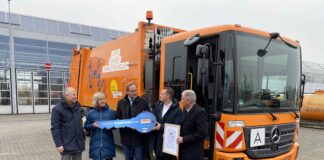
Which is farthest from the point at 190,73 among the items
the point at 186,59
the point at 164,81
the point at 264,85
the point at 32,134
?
the point at 32,134

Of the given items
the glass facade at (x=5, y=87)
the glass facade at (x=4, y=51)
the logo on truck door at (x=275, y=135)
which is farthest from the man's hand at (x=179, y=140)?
the glass facade at (x=4, y=51)

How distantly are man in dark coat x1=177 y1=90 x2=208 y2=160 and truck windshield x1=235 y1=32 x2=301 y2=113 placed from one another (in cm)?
71

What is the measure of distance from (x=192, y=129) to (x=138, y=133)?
39.8 inches

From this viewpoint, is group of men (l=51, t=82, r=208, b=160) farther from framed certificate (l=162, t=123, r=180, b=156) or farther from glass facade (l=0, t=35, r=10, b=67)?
glass facade (l=0, t=35, r=10, b=67)

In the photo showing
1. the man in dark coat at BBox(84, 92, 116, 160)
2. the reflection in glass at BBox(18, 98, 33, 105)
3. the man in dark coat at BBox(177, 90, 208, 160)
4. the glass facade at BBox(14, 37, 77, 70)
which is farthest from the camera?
the glass facade at BBox(14, 37, 77, 70)

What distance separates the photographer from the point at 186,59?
4.50m

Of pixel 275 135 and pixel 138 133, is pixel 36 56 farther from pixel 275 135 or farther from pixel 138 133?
pixel 275 135

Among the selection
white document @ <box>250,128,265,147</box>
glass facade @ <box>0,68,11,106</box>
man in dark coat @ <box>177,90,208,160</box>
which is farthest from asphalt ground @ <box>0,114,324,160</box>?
glass facade @ <box>0,68,11,106</box>

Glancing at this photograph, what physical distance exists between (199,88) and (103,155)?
178 centimetres

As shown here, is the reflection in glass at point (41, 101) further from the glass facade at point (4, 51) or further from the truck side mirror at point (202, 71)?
the truck side mirror at point (202, 71)

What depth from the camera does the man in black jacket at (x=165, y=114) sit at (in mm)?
3996

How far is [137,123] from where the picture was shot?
418cm

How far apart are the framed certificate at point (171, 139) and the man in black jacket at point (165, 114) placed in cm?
12

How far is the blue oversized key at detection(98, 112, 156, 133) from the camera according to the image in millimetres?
4133
